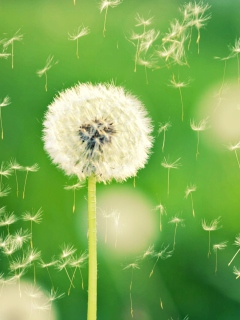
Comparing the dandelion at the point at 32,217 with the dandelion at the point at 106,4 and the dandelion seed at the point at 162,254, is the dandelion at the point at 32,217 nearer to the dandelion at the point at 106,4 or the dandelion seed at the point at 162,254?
the dandelion seed at the point at 162,254

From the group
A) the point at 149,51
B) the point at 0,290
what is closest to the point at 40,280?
the point at 0,290

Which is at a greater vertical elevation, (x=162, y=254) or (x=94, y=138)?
(x=94, y=138)

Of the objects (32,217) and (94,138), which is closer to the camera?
(94,138)

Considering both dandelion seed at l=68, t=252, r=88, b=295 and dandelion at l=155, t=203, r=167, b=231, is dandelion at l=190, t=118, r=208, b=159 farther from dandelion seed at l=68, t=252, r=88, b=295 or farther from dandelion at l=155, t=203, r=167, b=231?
dandelion seed at l=68, t=252, r=88, b=295

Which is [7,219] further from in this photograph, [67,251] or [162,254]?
[162,254]

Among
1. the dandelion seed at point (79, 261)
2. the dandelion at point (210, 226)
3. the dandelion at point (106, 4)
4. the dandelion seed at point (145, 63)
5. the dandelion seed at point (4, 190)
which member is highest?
the dandelion at point (106, 4)

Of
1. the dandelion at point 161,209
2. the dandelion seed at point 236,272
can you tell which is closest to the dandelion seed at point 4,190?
the dandelion at point 161,209

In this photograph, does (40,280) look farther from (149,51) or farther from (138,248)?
(149,51)

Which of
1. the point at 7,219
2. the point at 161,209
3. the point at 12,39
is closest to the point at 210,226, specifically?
the point at 161,209

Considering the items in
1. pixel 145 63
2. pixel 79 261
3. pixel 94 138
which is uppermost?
pixel 145 63
